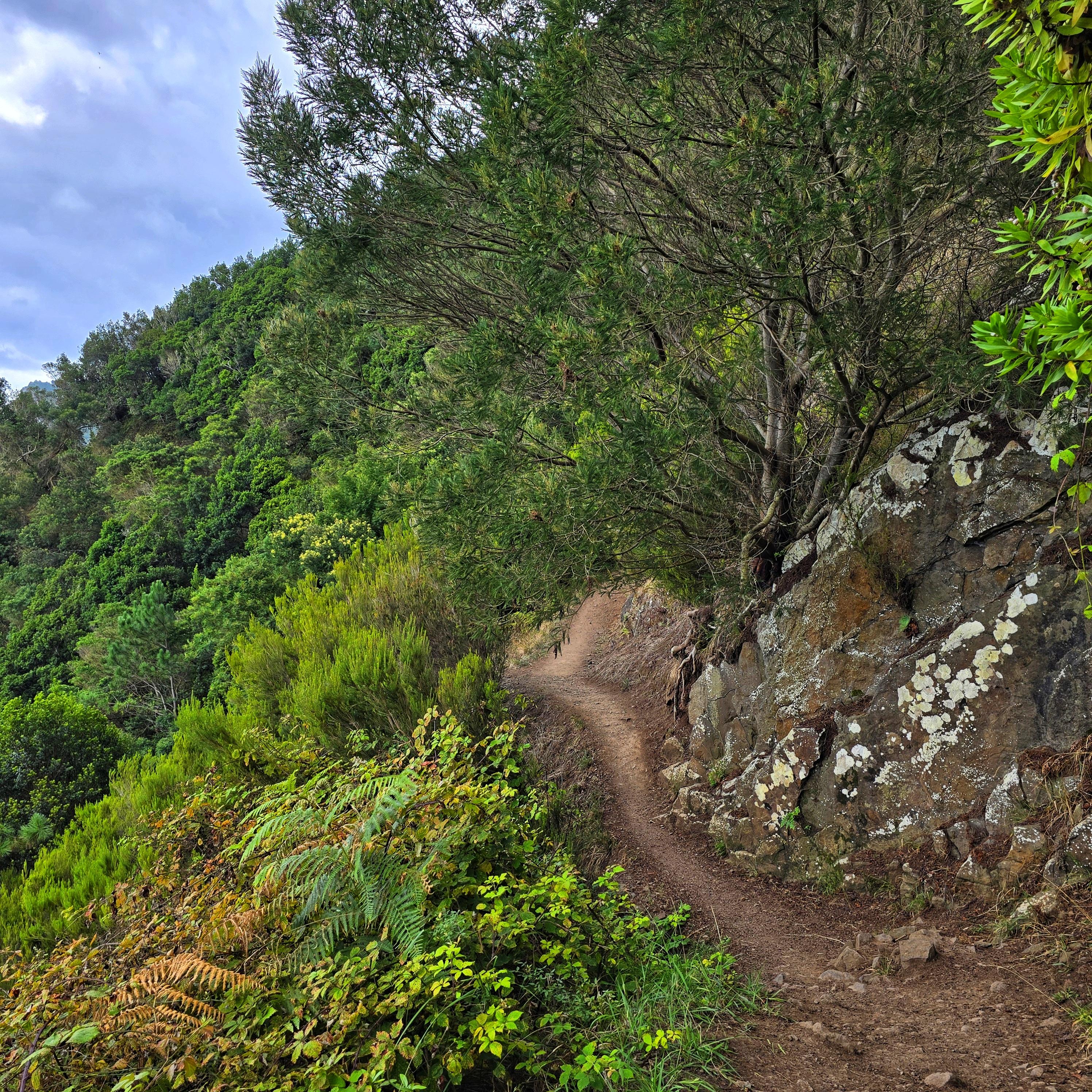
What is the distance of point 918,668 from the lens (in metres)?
4.35

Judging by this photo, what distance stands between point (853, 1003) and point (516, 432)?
12.5 feet

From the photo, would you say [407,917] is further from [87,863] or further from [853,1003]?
[87,863]

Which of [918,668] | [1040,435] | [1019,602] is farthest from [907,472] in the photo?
[918,668]

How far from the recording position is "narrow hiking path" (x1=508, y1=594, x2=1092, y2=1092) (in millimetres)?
2342

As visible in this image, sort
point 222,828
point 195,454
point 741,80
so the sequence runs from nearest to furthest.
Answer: point 741,80 < point 222,828 < point 195,454

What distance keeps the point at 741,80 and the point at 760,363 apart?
7.82 feet

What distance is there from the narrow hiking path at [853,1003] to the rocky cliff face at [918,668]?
0.39 metres

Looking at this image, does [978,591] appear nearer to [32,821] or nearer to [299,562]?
[32,821]

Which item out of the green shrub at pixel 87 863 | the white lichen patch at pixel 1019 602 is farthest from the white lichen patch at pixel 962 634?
the green shrub at pixel 87 863

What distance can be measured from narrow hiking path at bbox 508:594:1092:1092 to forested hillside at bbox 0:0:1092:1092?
0.92 ft

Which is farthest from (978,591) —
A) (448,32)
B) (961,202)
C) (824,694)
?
(448,32)

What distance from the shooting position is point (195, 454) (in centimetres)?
3131

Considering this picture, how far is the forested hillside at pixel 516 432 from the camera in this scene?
2.20m

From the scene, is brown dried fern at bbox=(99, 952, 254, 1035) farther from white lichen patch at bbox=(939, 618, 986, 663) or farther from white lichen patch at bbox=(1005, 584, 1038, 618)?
white lichen patch at bbox=(1005, 584, 1038, 618)
